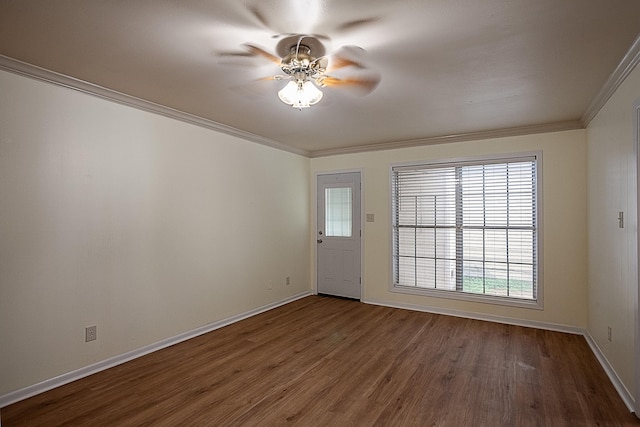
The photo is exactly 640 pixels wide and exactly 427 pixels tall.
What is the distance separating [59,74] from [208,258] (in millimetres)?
2199

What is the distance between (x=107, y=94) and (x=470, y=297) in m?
4.65

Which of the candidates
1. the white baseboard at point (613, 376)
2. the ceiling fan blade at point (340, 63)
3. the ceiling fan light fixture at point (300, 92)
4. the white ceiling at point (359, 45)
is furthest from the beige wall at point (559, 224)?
the ceiling fan light fixture at point (300, 92)

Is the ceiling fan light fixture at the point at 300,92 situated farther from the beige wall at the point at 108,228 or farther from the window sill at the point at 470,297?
the window sill at the point at 470,297

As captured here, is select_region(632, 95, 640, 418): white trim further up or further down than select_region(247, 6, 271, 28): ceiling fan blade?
further down

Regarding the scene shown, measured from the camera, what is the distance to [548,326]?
4.05 meters

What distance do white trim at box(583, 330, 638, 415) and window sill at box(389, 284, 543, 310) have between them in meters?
0.64

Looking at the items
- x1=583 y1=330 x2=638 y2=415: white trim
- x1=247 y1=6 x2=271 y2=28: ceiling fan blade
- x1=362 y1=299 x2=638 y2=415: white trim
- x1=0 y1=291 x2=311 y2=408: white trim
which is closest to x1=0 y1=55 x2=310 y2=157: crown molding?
x1=247 y1=6 x2=271 y2=28: ceiling fan blade

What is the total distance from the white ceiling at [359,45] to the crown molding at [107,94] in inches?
2.4

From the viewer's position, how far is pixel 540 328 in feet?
13.4

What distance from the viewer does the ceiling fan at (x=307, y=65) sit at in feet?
7.09

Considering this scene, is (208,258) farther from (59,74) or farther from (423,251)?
(423,251)

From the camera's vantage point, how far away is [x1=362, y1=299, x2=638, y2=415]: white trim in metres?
2.57

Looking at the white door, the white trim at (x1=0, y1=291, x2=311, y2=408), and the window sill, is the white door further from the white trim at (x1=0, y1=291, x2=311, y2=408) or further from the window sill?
the white trim at (x1=0, y1=291, x2=311, y2=408)

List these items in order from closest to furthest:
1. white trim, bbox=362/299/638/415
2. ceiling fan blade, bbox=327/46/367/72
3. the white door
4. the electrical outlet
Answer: ceiling fan blade, bbox=327/46/367/72, white trim, bbox=362/299/638/415, the electrical outlet, the white door
